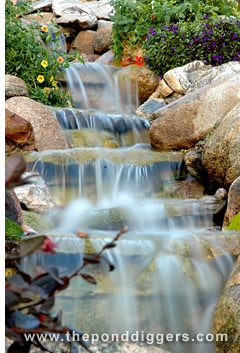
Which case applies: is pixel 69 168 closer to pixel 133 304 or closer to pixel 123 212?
pixel 123 212

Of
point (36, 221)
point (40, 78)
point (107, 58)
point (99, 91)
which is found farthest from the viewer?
point (107, 58)

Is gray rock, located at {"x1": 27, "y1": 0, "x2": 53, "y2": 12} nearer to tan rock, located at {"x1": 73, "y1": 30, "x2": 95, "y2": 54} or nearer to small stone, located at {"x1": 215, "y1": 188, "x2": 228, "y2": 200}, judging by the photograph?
tan rock, located at {"x1": 73, "y1": 30, "x2": 95, "y2": 54}

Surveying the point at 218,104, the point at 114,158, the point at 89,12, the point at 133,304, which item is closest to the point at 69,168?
the point at 114,158

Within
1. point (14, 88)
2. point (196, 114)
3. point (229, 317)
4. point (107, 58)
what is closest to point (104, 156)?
point (196, 114)

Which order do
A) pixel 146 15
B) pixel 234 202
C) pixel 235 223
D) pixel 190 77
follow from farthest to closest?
1. pixel 146 15
2. pixel 190 77
3. pixel 234 202
4. pixel 235 223

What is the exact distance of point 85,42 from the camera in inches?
533

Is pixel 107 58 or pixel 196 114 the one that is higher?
pixel 196 114

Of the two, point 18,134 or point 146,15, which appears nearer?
point 18,134

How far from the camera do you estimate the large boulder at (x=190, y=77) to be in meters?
8.48

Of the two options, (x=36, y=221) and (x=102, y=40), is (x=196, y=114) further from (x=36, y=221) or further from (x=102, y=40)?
(x=102, y=40)

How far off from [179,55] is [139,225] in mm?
5475

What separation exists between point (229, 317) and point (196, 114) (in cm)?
418

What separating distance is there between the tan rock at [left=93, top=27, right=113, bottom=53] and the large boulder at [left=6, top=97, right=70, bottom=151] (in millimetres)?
6441

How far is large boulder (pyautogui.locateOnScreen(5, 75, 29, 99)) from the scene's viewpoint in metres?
7.19
